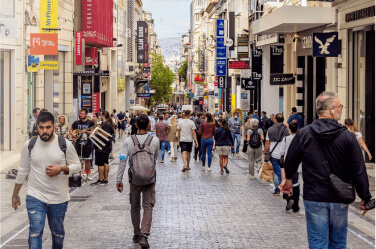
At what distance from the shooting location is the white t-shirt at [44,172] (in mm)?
7543

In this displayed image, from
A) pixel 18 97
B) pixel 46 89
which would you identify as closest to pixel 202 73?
pixel 46 89

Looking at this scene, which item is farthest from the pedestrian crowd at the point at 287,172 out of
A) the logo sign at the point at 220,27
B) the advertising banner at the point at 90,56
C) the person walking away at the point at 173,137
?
the logo sign at the point at 220,27

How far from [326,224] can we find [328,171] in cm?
49

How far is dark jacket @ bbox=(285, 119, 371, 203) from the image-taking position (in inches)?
249

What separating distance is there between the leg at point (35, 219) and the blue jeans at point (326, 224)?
2.87 metres

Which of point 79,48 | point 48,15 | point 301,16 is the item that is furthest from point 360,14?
point 79,48

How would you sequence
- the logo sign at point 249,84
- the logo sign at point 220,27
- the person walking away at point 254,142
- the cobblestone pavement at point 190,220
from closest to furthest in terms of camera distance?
the cobblestone pavement at point 190,220, the person walking away at point 254,142, the logo sign at point 249,84, the logo sign at point 220,27

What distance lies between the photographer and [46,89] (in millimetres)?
33344

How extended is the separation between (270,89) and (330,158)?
33272mm

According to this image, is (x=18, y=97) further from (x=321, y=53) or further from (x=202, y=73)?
(x=202, y=73)

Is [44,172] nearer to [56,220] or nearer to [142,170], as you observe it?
[56,220]

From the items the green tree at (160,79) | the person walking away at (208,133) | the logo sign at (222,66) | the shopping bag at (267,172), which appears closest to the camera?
the shopping bag at (267,172)

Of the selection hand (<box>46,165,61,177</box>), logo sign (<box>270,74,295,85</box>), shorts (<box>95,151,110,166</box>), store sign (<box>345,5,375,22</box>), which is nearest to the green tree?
logo sign (<box>270,74,295,85</box>)

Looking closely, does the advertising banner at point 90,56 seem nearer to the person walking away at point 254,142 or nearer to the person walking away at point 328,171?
the person walking away at point 254,142
